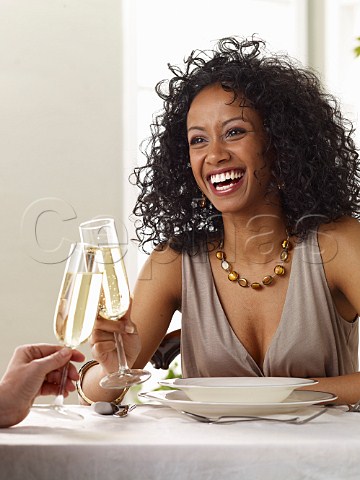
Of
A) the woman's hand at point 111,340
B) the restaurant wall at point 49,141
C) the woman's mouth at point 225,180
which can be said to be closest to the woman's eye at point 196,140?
the woman's mouth at point 225,180

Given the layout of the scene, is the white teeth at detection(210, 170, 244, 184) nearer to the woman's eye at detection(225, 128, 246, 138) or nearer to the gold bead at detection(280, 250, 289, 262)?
the woman's eye at detection(225, 128, 246, 138)

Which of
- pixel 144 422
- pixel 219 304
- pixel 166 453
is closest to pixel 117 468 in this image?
pixel 166 453

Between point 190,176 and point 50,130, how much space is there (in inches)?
63.2

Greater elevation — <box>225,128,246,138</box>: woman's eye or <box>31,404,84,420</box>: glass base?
<box>225,128,246,138</box>: woman's eye

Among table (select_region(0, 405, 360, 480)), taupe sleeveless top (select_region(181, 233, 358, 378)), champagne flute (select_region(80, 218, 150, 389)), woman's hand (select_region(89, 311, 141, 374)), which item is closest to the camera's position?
table (select_region(0, 405, 360, 480))

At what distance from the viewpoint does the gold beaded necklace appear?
2.26m

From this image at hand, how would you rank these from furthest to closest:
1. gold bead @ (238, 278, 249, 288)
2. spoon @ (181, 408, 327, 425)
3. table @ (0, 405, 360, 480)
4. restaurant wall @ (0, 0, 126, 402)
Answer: restaurant wall @ (0, 0, 126, 402)
gold bead @ (238, 278, 249, 288)
spoon @ (181, 408, 327, 425)
table @ (0, 405, 360, 480)

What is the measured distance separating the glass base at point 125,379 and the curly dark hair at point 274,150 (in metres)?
0.85

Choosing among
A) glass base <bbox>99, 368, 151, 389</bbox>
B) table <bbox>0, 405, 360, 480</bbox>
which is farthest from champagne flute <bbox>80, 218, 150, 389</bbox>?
table <bbox>0, 405, 360, 480</bbox>

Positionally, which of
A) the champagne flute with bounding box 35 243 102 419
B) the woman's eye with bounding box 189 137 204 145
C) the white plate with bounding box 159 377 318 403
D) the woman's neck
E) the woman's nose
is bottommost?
the white plate with bounding box 159 377 318 403

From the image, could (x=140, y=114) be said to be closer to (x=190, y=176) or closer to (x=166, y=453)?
(x=190, y=176)

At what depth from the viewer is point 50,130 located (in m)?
3.93

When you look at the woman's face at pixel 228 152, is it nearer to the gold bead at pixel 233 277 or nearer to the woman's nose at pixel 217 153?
the woman's nose at pixel 217 153

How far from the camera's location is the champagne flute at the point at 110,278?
1514 mm
